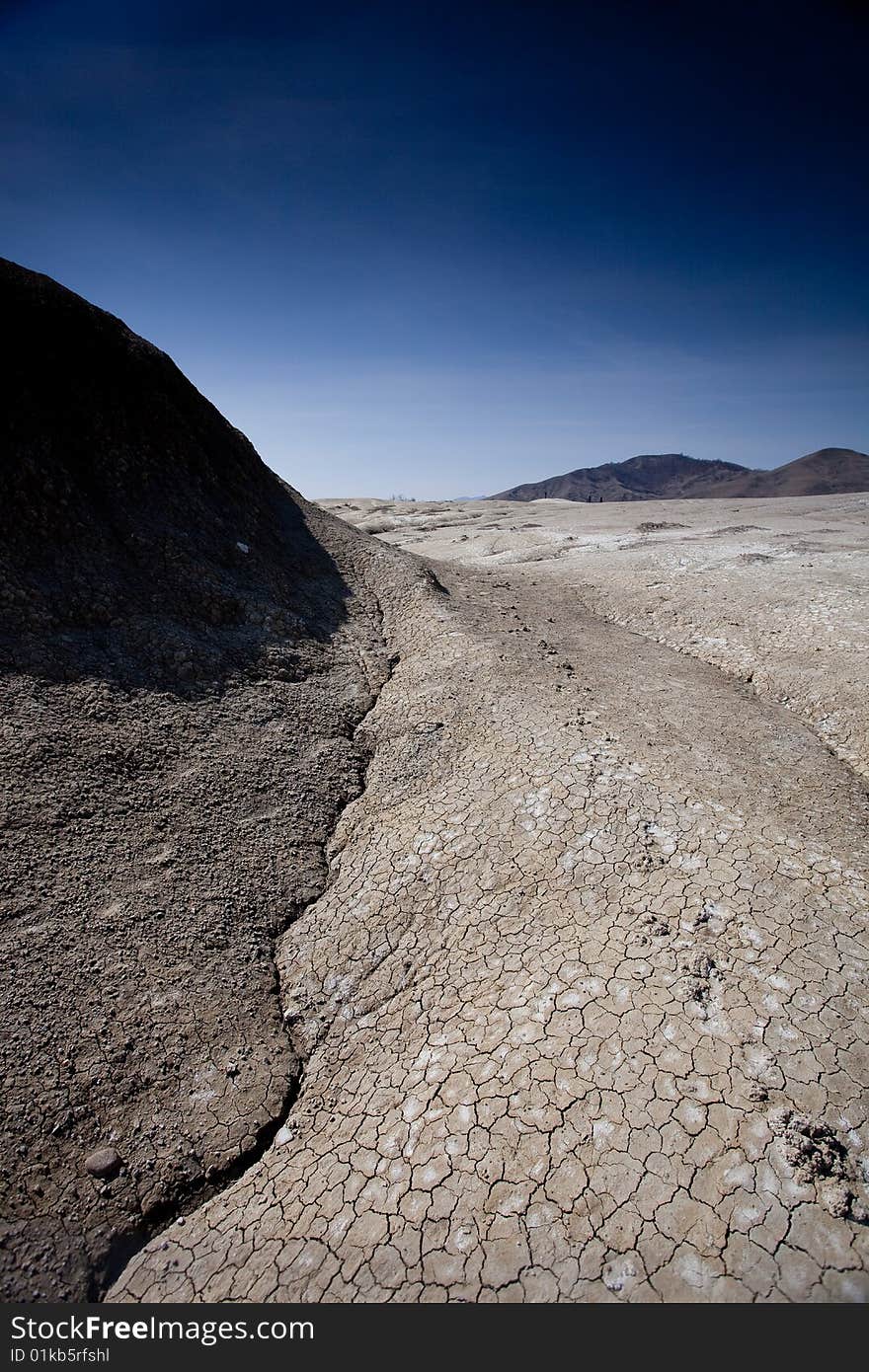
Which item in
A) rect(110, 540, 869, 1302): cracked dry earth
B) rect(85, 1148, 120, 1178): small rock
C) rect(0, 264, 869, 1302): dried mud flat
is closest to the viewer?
rect(110, 540, 869, 1302): cracked dry earth

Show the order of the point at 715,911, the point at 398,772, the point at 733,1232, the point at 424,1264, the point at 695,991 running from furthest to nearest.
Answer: the point at 398,772 → the point at 715,911 → the point at 695,991 → the point at 424,1264 → the point at 733,1232

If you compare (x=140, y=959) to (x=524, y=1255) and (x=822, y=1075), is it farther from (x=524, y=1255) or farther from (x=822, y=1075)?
(x=822, y=1075)

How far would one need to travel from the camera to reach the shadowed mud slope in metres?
2.20

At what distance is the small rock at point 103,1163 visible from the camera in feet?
6.91

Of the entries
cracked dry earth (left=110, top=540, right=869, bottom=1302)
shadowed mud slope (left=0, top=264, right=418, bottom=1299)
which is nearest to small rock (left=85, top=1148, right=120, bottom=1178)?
shadowed mud slope (left=0, top=264, right=418, bottom=1299)

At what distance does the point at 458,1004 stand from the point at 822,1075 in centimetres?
128

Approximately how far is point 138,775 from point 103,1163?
6.27 ft

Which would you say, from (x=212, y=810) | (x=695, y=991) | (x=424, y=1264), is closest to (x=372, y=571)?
(x=212, y=810)

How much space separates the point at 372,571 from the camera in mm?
7012

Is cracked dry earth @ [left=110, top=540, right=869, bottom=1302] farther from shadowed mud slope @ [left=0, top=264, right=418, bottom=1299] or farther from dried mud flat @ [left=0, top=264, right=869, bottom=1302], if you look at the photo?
shadowed mud slope @ [left=0, top=264, right=418, bottom=1299]

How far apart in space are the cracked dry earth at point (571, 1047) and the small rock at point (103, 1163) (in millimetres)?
279

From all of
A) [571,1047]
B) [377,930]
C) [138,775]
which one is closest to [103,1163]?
[377,930]

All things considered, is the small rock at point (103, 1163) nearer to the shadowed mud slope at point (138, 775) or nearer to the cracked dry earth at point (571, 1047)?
the shadowed mud slope at point (138, 775)
